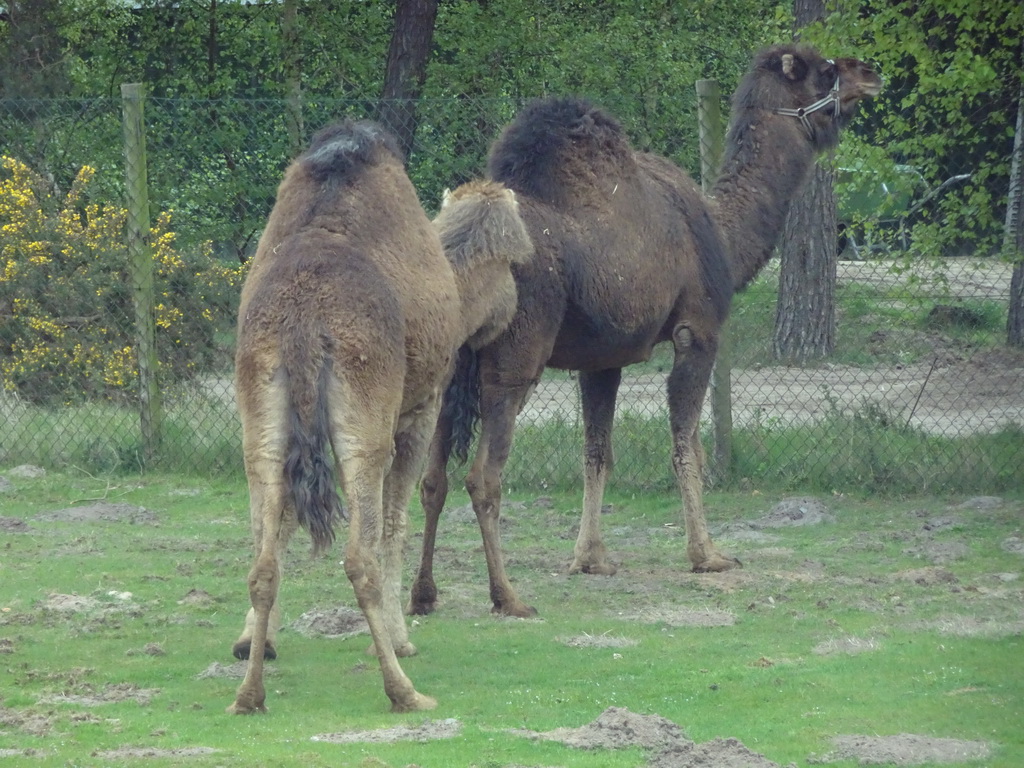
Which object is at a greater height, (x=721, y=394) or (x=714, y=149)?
(x=714, y=149)

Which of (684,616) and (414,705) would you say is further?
(684,616)

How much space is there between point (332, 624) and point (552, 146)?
2.80 metres

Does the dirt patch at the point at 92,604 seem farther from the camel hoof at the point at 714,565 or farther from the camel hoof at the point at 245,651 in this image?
the camel hoof at the point at 714,565

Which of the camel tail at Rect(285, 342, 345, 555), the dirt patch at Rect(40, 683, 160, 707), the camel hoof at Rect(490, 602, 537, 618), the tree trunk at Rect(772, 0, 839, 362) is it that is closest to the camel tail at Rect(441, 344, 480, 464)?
the camel hoof at Rect(490, 602, 537, 618)

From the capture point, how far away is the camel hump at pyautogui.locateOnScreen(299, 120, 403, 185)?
5.70 meters

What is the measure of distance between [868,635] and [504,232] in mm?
2451

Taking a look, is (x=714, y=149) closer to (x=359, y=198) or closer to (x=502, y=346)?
(x=502, y=346)

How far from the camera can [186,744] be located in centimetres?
452

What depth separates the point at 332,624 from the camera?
628 centimetres

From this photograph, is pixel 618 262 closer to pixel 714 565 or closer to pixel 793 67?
pixel 714 565

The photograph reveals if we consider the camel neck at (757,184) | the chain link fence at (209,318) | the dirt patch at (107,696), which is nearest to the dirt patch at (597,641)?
the dirt patch at (107,696)

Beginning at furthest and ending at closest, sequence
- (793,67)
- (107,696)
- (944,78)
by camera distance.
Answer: (793,67) < (944,78) < (107,696)

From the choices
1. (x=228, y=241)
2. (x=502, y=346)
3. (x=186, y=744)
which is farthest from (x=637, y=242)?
(x=228, y=241)

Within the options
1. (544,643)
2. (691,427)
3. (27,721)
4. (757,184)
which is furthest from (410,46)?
(27,721)
